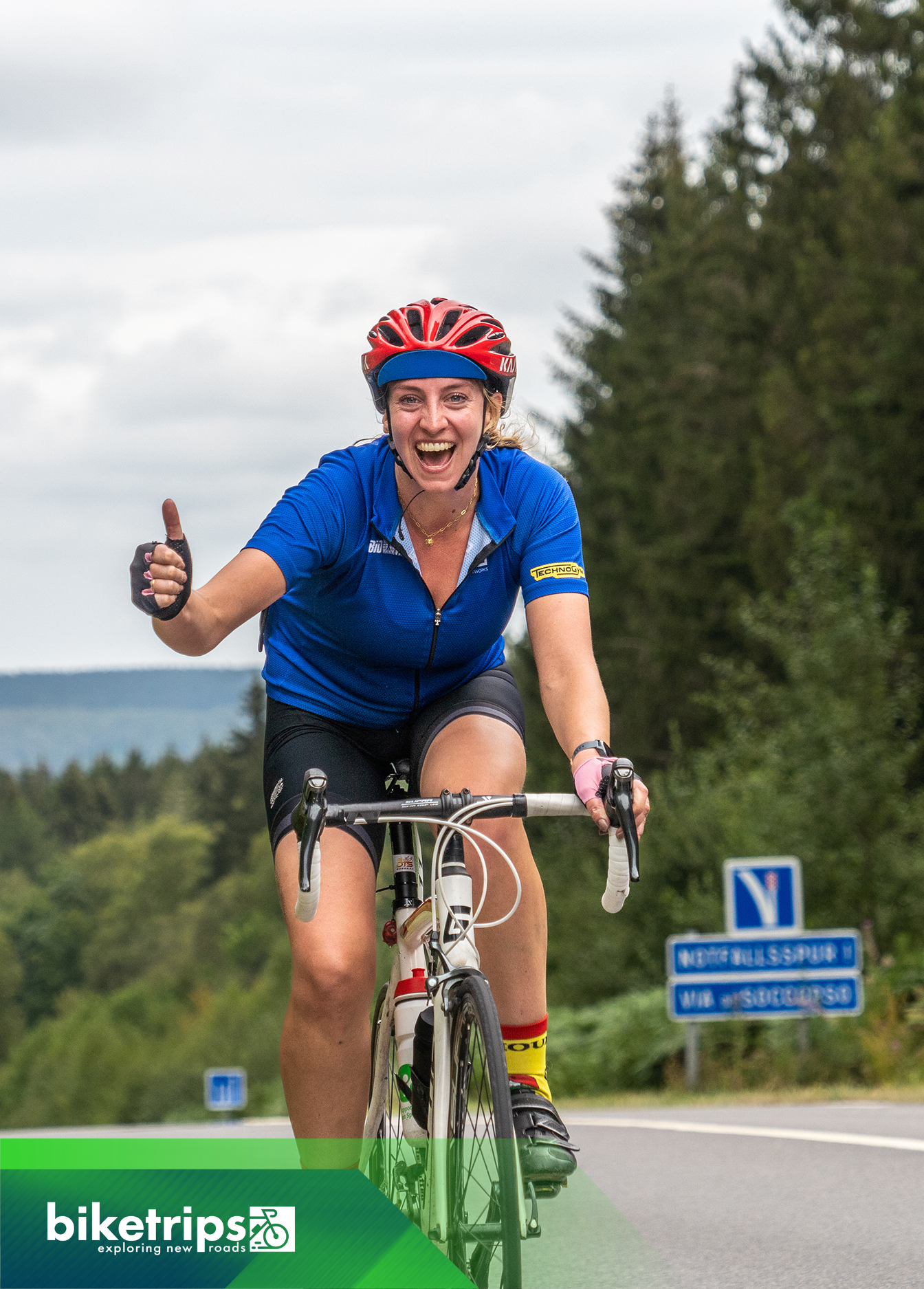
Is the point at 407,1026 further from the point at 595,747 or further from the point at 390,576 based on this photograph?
the point at 390,576

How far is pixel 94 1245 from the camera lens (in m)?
3.76

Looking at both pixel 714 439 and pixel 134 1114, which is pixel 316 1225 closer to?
pixel 714 439

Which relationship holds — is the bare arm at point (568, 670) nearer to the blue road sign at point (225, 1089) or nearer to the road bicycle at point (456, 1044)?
the road bicycle at point (456, 1044)

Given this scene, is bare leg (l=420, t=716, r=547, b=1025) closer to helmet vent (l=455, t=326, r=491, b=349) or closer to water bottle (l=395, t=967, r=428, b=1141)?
water bottle (l=395, t=967, r=428, b=1141)

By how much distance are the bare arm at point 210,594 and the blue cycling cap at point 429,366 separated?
0.53m

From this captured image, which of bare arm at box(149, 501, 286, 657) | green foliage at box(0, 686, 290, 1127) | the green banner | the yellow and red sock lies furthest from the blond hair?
green foliage at box(0, 686, 290, 1127)

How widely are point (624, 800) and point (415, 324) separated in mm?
1368

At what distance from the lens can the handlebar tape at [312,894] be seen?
13.2ft

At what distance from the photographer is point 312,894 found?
4.06 meters

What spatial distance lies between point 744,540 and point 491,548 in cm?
3803

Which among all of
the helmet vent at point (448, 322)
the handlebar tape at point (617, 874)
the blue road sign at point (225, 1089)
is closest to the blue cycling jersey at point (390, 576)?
the helmet vent at point (448, 322)

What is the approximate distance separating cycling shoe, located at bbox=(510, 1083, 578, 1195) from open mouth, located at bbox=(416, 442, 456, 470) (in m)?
1.40

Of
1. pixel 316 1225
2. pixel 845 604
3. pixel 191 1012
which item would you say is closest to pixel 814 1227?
pixel 316 1225

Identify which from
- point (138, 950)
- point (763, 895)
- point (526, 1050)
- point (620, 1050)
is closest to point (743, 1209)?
point (526, 1050)
